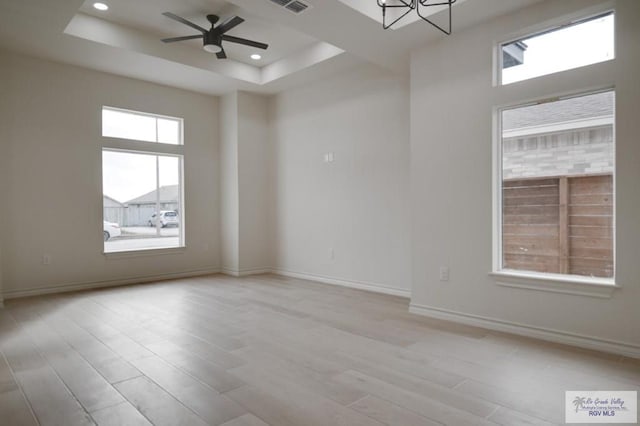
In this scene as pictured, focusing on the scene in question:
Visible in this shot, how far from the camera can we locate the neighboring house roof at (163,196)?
236 inches

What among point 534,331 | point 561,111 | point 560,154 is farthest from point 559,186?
point 534,331

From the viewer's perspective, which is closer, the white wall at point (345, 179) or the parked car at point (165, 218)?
the white wall at point (345, 179)

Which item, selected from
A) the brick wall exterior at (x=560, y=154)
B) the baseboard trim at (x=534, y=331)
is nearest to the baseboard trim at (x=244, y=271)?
the baseboard trim at (x=534, y=331)

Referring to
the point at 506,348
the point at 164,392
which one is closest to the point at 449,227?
the point at 506,348

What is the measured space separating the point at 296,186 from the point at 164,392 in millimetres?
4269

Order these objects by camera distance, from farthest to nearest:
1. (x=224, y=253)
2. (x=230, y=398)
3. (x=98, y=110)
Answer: (x=224, y=253), (x=98, y=110), (x=230, y=398)

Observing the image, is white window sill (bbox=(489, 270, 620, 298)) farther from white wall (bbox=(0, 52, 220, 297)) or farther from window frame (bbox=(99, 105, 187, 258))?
white wall (bbox=(0, 52, 220, 297))

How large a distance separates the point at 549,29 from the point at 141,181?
5517 millimetres

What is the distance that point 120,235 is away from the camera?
19.0ft

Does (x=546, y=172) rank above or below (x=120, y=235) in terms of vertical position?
above

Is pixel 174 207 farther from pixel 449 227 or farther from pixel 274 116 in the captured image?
pixel 449 227

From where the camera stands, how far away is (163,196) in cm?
627

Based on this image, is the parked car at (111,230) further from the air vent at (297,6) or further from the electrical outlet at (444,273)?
the electrical outlet at (444,273)

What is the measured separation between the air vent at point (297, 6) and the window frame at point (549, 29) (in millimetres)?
1766
